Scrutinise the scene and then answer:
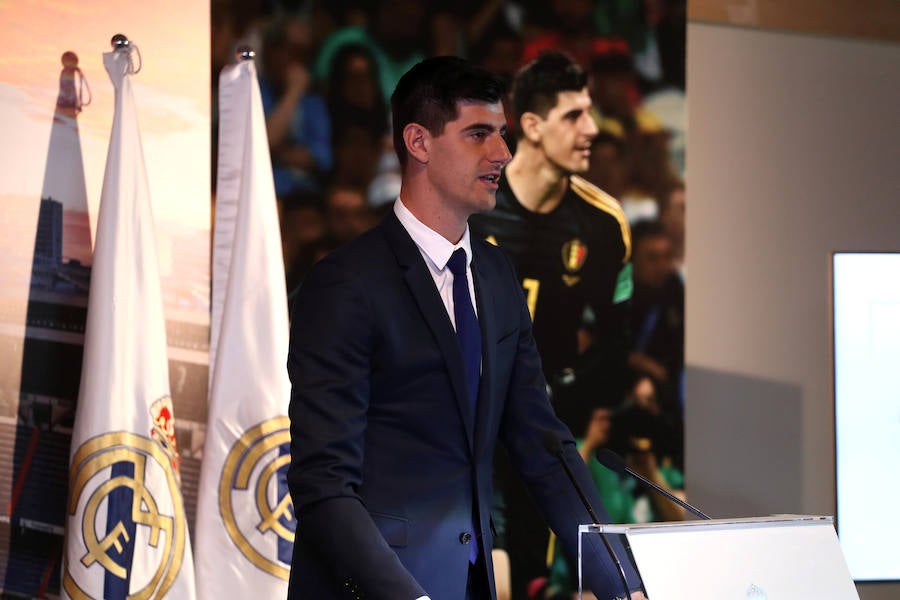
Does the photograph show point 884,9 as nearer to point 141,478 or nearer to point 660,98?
point 660,98

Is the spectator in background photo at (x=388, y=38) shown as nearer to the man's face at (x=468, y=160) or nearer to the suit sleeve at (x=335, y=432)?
the man's face at (x=468, y=160)

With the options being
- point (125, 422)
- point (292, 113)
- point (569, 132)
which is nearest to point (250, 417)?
point (125, 422)

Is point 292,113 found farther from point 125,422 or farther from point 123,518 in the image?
point 123,518

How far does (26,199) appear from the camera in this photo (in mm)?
3365

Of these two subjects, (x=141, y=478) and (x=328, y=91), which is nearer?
(x=141, y=478)

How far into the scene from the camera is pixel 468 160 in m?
2.20

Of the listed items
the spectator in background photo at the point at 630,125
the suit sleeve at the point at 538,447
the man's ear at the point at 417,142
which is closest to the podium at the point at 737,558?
the suit sleeve at the point at 538,447

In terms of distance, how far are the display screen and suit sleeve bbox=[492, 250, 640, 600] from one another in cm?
191

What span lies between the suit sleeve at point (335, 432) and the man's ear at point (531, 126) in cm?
202

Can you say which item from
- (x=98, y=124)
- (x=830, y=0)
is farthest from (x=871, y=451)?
(x=98, y=124)

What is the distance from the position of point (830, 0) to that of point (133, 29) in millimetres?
2694

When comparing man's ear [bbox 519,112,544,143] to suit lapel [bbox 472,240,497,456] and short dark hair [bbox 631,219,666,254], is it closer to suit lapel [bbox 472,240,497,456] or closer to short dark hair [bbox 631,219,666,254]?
short dark hair [bbox 631,219,666,254]

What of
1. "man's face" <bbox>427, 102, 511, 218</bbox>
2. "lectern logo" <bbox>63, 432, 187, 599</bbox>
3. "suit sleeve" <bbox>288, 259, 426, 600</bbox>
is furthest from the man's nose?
"lectern logo" <bbox>63, 432, 187, 599</bbox>

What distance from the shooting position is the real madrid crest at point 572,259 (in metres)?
4.03
